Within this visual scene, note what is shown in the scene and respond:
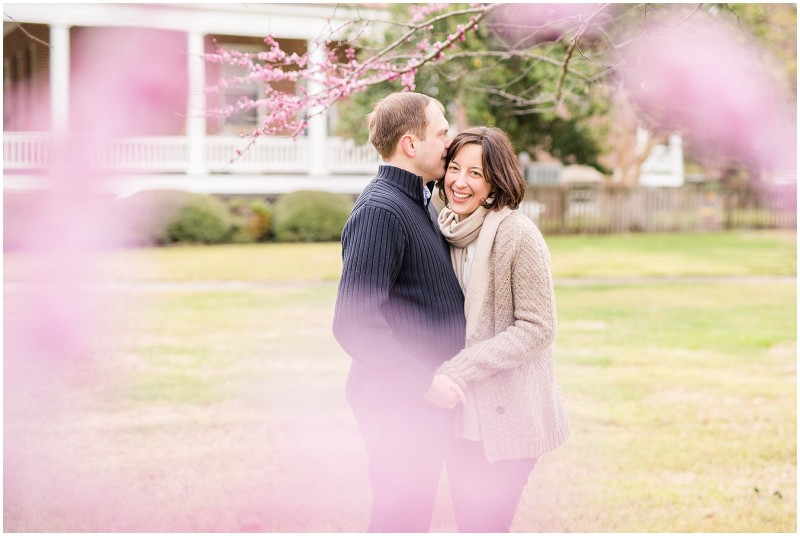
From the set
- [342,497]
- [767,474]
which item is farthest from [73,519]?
[767,474]

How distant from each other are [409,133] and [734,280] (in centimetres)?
989

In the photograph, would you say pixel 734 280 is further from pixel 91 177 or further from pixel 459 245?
pixel 91 177

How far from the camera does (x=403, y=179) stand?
2213 mm

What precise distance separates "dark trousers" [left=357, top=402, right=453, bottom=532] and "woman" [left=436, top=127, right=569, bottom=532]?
0.08 metres

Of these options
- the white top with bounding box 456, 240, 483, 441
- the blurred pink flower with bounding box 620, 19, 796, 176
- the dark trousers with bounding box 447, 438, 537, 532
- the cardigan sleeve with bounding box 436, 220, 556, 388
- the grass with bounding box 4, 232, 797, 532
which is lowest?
the grass with bounding box 4, 232, 797, 532

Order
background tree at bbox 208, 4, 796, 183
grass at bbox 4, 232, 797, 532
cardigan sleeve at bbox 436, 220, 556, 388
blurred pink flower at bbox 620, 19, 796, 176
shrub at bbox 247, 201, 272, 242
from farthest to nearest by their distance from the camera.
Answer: shrub at bbox 247, 201, 272, 242 < blurred pink flower at bbox 620, 19, 796, 176 < grass at bbox 4, 232, 797, 532 < background tree at bbox 208, 4, 796, 183 < cardigan sleeve at bbox 436, 220, 556, 388

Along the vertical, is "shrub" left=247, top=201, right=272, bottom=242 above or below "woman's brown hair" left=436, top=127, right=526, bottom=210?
below

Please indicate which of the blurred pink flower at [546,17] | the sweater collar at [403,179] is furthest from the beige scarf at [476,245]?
the blurred pink flower at [546,17]

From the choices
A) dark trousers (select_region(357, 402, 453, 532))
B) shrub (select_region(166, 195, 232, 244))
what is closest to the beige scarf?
dark trousers (select_region(357, 402, 453, 532))

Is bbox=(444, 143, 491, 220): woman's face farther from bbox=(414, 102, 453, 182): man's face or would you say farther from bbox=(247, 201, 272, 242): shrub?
bbox=(247, 201, 272, 242): shrub

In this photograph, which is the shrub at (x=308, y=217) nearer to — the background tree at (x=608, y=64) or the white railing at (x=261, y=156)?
the white railing at (x=261, y=156)

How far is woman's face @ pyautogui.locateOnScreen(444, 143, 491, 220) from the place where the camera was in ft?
7.16

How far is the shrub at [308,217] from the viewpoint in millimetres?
15461

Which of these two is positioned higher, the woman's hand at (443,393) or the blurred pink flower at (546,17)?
the blurred pink flower at (546,17)
